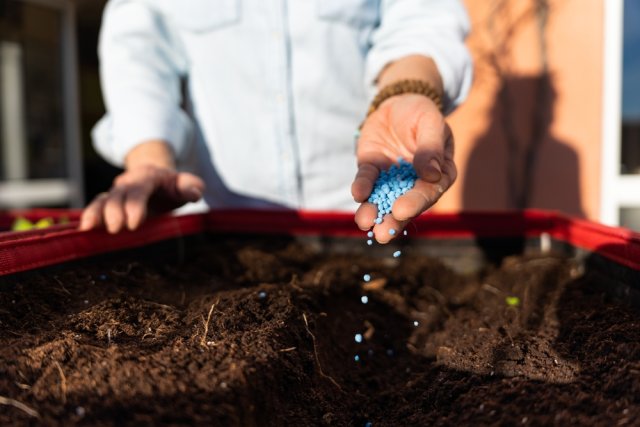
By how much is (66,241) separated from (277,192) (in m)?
0.78

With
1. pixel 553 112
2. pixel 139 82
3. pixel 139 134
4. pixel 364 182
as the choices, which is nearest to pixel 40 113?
pixel 139 82

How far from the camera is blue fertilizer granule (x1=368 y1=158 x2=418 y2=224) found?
917mm

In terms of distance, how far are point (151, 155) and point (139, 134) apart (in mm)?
106

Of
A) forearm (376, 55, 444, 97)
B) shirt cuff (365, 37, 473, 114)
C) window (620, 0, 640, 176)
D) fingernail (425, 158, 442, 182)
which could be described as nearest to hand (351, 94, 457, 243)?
fingernail (425, 158, 442, 182)

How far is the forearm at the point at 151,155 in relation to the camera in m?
1.41

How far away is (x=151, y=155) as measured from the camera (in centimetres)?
142

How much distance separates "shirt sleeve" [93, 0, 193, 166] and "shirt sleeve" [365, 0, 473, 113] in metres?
0.57

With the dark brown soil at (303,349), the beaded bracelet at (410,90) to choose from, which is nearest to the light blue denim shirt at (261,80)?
the beaded bracelet at (410,90)

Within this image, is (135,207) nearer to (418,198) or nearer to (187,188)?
(187,188)

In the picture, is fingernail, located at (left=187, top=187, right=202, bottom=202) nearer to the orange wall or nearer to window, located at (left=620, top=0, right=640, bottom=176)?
the orange wall

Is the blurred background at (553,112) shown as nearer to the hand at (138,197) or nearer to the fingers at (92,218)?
the hand at (138,197)

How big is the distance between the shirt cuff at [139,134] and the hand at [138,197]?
0.92 ft

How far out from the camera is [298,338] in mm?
800

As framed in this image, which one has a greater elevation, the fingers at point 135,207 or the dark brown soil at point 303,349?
the fingers at point 135,207
